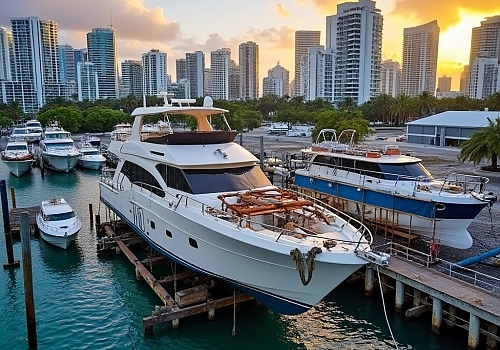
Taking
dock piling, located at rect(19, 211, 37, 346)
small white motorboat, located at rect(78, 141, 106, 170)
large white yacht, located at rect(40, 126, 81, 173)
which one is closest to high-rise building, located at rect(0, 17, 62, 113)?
large white yacht, located at rect(40, 126, 81, 173)

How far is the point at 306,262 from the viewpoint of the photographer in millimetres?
9164

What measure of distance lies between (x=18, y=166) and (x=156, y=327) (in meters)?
30.4

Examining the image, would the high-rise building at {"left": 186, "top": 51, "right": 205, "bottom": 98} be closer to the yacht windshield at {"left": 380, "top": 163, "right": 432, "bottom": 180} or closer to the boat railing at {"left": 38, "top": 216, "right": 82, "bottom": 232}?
the boat railing at {"left": 38, "top": 216, "right": 82, "bottom": 232}

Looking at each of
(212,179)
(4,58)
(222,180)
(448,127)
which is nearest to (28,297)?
(212,179)

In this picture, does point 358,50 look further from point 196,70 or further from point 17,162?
point 17,162

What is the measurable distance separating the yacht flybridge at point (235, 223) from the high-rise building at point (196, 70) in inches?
7183

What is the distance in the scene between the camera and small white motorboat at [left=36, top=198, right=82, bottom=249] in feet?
57.6

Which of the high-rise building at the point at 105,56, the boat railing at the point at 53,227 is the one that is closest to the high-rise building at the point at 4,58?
the high-rise building at the point at 105,56

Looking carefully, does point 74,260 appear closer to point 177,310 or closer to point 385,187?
point 177,310

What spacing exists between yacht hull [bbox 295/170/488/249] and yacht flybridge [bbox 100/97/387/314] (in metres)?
4.00

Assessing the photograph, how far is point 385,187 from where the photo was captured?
1666cm

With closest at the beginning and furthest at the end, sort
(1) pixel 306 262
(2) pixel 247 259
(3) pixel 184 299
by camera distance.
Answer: (1) pixel 306 262 → (2) pixel 247 259 → (3) pixel 184 299

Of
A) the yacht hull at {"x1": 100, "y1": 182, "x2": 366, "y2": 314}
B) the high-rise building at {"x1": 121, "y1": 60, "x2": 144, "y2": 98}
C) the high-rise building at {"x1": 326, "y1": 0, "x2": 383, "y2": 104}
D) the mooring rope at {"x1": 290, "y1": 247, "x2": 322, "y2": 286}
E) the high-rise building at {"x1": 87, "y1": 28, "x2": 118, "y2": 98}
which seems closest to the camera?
the mooring rope at {"x1": 290, "y1": 247, "x2": 322, "y2": 286}

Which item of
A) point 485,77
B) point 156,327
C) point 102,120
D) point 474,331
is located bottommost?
point 156,327
